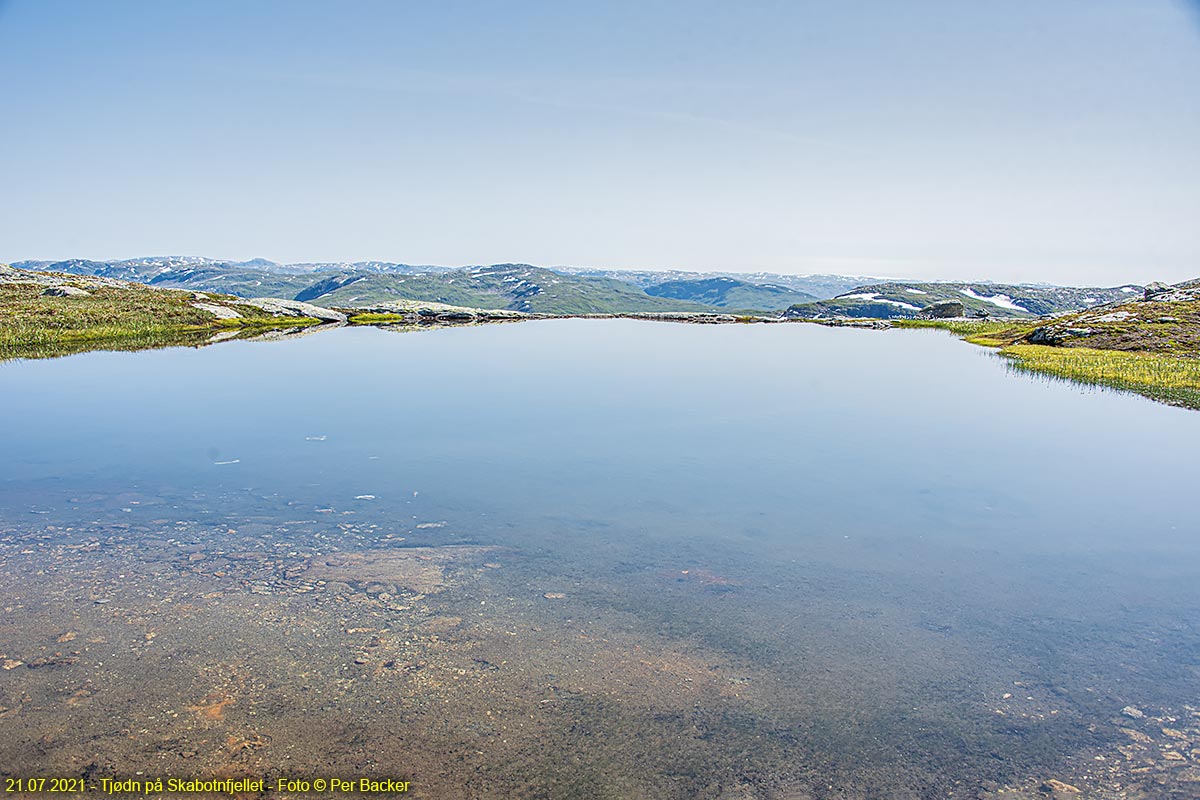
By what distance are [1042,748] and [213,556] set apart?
14.6 m

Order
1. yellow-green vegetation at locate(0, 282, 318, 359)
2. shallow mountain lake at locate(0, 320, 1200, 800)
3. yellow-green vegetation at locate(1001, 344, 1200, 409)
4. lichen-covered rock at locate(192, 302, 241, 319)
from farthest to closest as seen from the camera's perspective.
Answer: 1. lichen-covered rock at locate(192, 302, 241, 319)
2. yellow-green vegetation at locate(0, 282, 318, 359)
3. yellow-green vegetation at locate(1001, 344, 1200, 409)
4. shallow mountain lake at locate(0, 320, 1200, 800)

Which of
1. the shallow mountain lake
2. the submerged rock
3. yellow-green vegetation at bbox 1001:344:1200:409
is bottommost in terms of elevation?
the shallow mountain lake

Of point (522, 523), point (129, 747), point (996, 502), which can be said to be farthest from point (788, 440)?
point (129, 747)

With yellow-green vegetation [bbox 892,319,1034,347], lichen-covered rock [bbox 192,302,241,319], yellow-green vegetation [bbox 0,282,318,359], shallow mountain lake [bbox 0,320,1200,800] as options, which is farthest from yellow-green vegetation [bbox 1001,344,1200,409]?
lichen-covered rock [bbox 192,302,241,319]

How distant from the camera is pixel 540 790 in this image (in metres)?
7.84

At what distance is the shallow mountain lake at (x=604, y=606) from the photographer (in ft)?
27.7

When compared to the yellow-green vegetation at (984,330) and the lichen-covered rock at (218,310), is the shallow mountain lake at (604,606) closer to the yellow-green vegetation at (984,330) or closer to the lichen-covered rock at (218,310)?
the yellow-green vegetation at (984,330)

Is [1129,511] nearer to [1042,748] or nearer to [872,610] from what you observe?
[872,610]

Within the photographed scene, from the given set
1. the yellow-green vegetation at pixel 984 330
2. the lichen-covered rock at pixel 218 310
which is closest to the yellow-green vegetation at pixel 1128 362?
the yellow-green vegetation at pixel 984 330

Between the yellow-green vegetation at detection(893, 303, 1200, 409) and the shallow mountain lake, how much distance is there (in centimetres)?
1432

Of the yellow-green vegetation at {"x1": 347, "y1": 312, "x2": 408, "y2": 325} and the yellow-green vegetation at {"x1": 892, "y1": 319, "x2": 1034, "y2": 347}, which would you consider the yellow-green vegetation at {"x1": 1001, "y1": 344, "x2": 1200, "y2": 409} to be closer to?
the yellow-green vegetation at {"x1": 892, "y1": 319, "x2": 1034, "y2": 347}

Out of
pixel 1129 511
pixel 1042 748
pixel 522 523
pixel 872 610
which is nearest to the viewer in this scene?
pixel 1042 748

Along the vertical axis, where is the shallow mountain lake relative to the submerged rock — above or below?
below

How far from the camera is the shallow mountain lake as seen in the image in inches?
332
